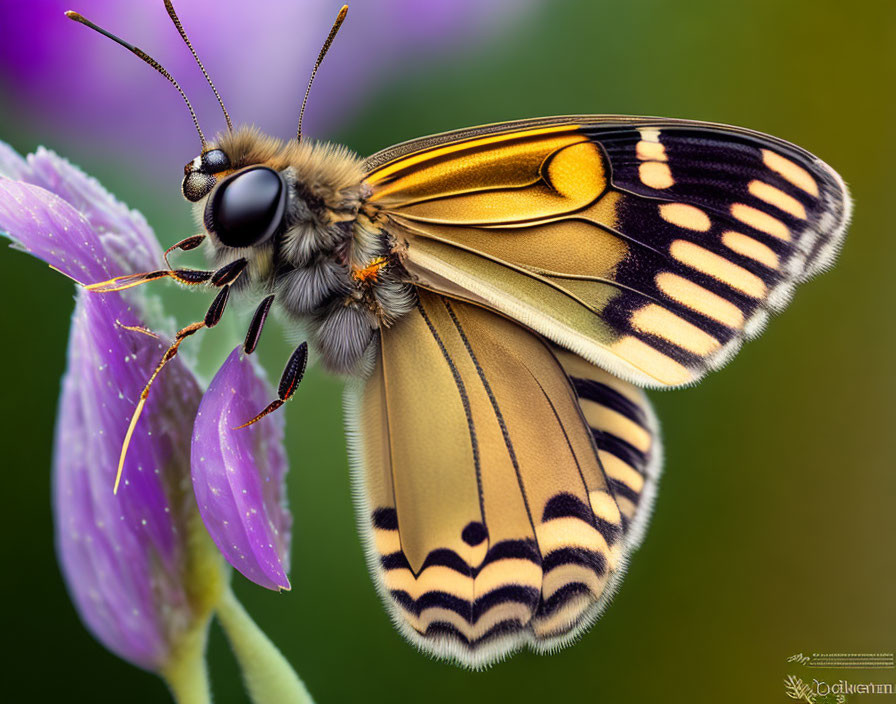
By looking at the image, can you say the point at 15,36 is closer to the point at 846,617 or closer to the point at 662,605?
the point at 662,605

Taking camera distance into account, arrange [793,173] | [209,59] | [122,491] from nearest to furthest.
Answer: [122,491]
[793,173]
[209,59]

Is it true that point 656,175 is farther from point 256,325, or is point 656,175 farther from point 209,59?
point 209,59

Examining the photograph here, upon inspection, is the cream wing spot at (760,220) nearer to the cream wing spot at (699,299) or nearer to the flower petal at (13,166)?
the cream wing spot at (699,299)

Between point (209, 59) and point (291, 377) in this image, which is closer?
point (291, 377)

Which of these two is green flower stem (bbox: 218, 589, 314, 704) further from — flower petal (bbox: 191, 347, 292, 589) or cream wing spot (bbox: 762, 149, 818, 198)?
cream wing spot (bbox: 762, 149, 818, 198)

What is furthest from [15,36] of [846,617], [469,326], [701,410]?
[846,617]

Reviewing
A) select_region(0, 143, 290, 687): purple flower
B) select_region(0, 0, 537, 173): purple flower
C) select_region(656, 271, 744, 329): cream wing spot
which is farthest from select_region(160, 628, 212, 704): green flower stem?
select_region(0, 0, 537, 173): purple flower

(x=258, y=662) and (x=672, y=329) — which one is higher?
(x=672, y=329)

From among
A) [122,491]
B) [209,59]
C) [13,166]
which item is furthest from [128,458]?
[209,59]
